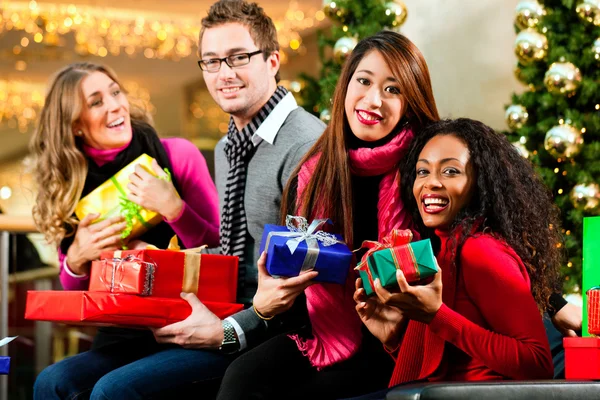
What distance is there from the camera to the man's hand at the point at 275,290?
202 cm

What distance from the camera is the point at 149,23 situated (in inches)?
301

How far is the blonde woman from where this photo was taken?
8.82 ft

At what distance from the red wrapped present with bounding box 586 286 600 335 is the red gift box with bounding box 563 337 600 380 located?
0.03 metres

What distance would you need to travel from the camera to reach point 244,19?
2607 millimetres

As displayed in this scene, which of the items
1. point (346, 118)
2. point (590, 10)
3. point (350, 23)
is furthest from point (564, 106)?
point (346, 118)

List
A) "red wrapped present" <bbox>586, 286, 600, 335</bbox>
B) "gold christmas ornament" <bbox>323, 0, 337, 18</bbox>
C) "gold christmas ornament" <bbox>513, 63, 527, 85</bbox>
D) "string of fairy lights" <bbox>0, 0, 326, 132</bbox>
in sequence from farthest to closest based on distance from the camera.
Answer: "string of fairy lights" <bbox>0, 0, 326, 132</bbox>
"gold christmas ornament" <bbox>323, 0, 337, 18</bbox>
"gold christmas ornament" <bbox>513, 63, 527, 85</bbox>
"red wrapped present" <bbox>586, 286, 600, 335</bbox>

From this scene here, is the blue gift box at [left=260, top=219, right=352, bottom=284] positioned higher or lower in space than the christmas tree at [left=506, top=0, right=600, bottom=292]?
lower

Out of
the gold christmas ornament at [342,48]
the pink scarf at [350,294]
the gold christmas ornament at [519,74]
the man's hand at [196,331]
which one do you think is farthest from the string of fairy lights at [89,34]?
the pink scarf at [350,294]

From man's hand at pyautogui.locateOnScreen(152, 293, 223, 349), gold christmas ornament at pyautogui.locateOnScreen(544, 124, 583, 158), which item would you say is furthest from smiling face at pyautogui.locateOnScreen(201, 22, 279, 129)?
gold christmas ornament at pyautogui.locateOnScreen(544, 124, 583, 158)

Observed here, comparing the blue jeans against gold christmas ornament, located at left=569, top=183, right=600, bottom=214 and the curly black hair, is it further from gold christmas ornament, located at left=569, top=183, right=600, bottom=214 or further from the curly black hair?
gold christmas ornament, located at left=569, top=183, right=600, bottom=214

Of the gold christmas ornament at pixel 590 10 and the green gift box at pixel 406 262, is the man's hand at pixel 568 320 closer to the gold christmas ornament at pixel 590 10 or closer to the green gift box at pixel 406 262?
the green gift box at pixel 406 262

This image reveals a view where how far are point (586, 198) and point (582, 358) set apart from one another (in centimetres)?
188

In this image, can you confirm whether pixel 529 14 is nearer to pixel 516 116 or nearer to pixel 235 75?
pixel 516 116

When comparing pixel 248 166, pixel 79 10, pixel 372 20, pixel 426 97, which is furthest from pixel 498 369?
pixel 79 10
